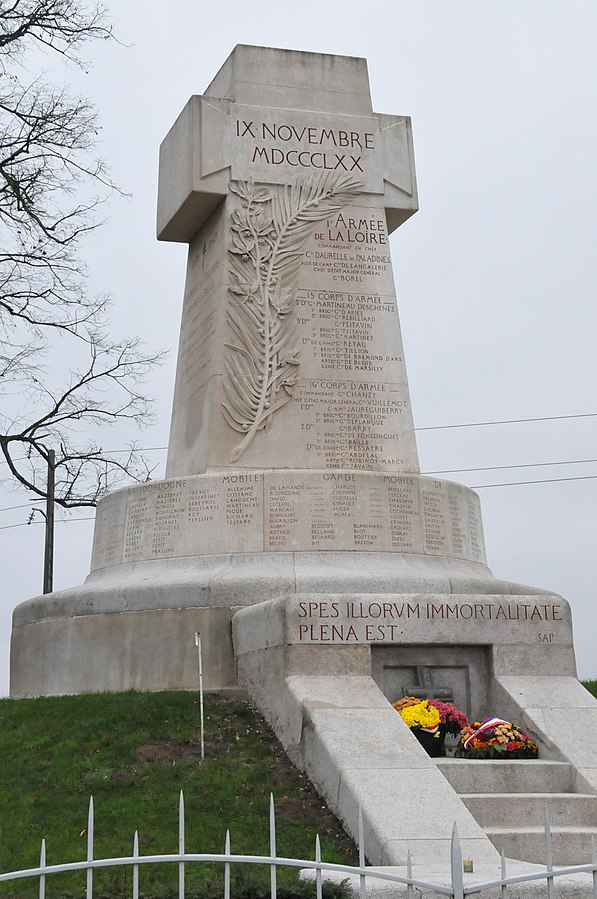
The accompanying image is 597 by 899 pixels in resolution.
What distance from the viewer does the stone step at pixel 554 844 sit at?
9117 millimetres

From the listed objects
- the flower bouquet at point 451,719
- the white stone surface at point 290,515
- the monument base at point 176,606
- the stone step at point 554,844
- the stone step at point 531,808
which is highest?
the white stone surface at point 290,515

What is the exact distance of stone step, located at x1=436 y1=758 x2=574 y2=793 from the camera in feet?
32.8

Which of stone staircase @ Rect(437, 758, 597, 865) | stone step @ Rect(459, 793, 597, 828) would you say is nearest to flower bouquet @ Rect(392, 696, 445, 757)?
stone staircase @ Rect(437, 758, 597, 865)

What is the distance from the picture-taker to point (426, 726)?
417 inches

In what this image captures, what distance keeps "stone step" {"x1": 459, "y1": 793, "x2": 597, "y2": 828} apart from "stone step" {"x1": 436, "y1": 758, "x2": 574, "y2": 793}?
239 mm

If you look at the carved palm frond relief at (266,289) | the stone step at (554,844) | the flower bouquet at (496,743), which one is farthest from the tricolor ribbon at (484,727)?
the carved palm frond relief at (266,289)

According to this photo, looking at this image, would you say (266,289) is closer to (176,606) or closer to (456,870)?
(176,606)

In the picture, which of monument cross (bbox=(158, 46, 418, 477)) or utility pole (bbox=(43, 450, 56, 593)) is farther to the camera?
utility pole (bbox=(43, 450, 56, 593))

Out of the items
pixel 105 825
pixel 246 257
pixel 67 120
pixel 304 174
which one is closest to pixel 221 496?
pixel 246 257

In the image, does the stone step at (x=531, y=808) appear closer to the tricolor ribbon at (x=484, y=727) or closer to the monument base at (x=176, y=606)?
the tricolor ribbon at (x=484, y=727)

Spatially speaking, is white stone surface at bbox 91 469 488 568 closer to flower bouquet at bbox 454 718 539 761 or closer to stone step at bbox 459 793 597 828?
flower bouquet at bbox 454 718 539 761

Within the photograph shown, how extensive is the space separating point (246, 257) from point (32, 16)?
205 inches

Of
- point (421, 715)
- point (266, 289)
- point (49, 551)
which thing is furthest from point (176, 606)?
point (49, 551)

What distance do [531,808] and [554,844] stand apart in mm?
610
